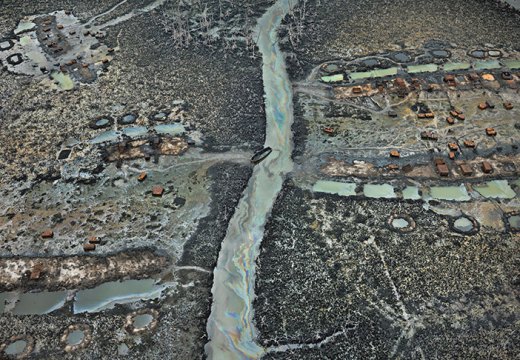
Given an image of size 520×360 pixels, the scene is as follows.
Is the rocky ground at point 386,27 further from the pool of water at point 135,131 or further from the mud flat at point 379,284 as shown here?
the mud flat at point 379,284

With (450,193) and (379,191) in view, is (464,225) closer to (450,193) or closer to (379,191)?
Answer: (450,193)

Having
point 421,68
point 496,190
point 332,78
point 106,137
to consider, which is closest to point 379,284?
point 496,190

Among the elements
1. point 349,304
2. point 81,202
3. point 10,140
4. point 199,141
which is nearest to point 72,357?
point 81,202

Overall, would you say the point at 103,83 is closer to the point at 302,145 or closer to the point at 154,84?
the point at 154,84

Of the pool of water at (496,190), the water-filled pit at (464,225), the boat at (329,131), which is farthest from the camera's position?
the boat at (329,131)

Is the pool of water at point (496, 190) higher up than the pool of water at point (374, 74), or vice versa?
the pool of water at point (374, 74)

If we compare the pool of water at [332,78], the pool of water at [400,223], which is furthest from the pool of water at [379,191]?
the pool of water at [332,78]

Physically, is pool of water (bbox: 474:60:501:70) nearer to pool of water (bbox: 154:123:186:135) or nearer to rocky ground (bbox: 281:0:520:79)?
rocky ground (bbox: 281:0:520:79)
